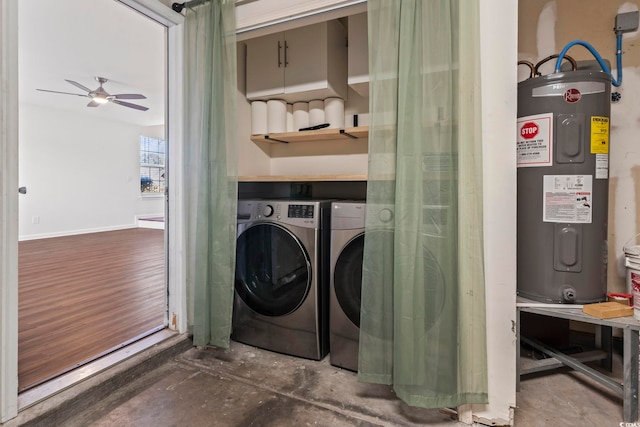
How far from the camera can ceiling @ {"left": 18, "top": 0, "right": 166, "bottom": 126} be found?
279 centimetres

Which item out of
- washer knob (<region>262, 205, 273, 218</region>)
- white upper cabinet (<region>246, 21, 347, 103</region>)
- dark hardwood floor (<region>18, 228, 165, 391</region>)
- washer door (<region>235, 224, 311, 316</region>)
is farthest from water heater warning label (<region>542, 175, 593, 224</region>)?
dark hardwood floor (<region>18, 228, 165, 391</region>)

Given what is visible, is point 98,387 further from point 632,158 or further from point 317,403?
point 632,158

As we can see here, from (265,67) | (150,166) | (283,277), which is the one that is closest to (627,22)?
(265,67)

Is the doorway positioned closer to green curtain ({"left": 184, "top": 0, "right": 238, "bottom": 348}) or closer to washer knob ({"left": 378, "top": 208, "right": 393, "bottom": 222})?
green curtain ({"left": 184, "top": 0, "right": 238, "bottom": 348})

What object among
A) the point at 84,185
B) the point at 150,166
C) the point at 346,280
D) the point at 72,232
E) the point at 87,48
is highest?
the point at 87,48

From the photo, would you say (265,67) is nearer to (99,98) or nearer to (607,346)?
(607,346)

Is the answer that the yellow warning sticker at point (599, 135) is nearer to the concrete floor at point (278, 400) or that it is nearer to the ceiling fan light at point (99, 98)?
the concrete floor at point (278, 400)

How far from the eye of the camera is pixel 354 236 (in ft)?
5.55

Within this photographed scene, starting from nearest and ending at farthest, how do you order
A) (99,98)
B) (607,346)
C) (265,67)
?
1. (607,346)
2. (265,67)
3. (99,98)

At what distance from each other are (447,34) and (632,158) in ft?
4.75

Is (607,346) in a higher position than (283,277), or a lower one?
lower

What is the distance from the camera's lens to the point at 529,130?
57.2 inches

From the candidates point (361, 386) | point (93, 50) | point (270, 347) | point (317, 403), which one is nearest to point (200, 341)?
point (270, 347)

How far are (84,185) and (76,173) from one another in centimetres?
27
